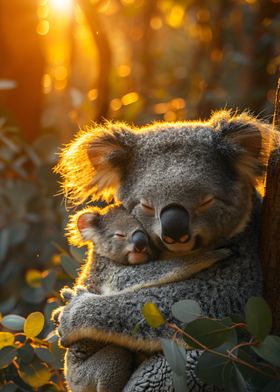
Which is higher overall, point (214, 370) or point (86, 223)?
point (86, 223)

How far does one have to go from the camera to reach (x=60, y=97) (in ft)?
22.5

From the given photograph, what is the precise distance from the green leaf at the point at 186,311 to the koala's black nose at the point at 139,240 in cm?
33

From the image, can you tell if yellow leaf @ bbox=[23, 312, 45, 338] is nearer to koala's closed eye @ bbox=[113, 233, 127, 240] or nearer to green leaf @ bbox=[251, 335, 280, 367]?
koala's closed eye @ bbox=[113, 233, 127, 240]

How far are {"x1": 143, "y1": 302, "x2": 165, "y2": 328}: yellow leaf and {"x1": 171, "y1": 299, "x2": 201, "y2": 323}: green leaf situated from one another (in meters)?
0.05

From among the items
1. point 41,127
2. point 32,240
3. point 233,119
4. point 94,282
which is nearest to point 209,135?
point 233,119

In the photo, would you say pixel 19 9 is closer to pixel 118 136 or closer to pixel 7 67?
pixel 7 67

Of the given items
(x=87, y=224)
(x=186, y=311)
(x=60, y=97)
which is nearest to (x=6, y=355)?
(x=87, y=224)

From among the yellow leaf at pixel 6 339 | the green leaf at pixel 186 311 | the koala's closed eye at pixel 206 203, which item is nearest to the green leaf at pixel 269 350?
the green leaf at pixel 186 311

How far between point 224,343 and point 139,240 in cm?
Answer: 47

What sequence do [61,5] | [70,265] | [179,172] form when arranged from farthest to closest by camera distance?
[61,5], [70,265], [179,172]

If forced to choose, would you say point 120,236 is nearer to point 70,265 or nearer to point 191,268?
point 191,268

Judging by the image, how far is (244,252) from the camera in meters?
2.68

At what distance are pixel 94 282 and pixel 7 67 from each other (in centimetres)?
406

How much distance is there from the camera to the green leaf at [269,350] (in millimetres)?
2365
